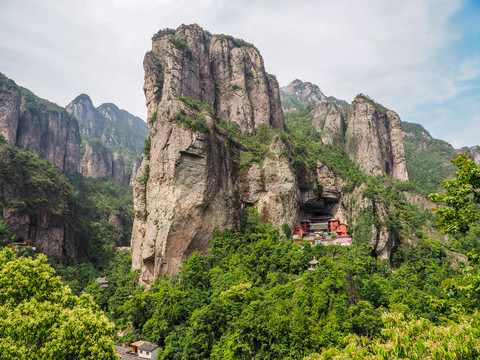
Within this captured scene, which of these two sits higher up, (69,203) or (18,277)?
(69,203)

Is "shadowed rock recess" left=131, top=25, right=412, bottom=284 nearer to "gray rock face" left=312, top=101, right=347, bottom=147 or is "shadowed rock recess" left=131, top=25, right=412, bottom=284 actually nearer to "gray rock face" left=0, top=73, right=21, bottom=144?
"gray rock face" left=312, top=101, right=347, bottom=147

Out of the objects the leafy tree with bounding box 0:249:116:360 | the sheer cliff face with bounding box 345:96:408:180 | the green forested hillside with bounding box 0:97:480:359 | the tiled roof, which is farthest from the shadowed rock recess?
the sheer cliff face with bounding box 345:96:408:180

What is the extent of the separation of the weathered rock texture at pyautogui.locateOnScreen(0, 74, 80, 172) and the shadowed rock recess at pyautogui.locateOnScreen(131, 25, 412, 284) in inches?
1968

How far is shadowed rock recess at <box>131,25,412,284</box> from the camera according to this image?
3847 cm

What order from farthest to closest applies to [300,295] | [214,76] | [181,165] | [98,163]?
[98,163]
[214,76]
[181,165]
[300,295]

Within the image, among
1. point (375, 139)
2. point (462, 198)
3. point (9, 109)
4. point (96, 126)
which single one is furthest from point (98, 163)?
point (462, 198)

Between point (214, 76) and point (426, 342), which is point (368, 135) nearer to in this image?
point (214, 76)

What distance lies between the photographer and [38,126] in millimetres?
87625

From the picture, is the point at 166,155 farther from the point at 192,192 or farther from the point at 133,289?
the point at 133,289

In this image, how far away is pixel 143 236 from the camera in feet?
139

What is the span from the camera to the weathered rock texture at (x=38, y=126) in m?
76.8

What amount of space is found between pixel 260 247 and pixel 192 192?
11.7 metres

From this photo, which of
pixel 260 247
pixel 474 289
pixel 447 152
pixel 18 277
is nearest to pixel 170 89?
pixel 260 247

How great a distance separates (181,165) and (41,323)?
2893 centimetres
